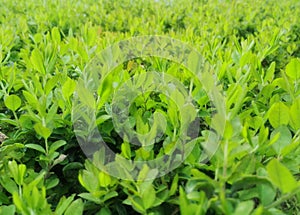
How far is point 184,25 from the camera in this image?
170 inches

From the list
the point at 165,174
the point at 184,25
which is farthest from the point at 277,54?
the point at 165,174

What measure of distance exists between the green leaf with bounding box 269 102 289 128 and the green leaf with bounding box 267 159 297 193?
34cm

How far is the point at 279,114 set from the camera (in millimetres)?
1188

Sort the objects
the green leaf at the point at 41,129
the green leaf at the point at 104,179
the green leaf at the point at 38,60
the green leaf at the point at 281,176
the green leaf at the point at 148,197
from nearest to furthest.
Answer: the green leaf at the point at 281,176 < the green leaf at the point at 148,197 < the green leaf at the point at 104,179 < the green leaf at the point at 41,129 < the green leaf at the point at 38,60

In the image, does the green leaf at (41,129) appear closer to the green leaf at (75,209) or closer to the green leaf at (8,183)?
the green leaf at (8,183)

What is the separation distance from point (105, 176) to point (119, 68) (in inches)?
25.2

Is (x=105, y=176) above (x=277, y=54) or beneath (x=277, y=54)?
beneath

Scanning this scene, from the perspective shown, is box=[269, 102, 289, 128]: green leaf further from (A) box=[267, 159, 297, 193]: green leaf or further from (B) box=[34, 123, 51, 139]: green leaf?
(B) box=[34, 123, 51, 139]: green leaf

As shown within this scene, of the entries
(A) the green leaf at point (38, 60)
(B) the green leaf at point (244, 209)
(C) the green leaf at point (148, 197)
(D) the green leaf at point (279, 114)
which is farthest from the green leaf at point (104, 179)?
→ (A) the green leaf at point (38, 60)

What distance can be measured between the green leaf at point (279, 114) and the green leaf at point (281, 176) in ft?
1.13

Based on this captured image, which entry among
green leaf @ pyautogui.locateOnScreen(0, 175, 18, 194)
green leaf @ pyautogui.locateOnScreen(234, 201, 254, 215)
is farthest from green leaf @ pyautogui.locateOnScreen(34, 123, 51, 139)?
green leaf @ pyautogui.locateOnScreen(234, 201, 254, 215)

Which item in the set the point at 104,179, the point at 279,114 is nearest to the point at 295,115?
the point at 279,114

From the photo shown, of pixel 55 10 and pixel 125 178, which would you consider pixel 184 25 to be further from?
pixel 125 178

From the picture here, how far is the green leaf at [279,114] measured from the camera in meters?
1.17
